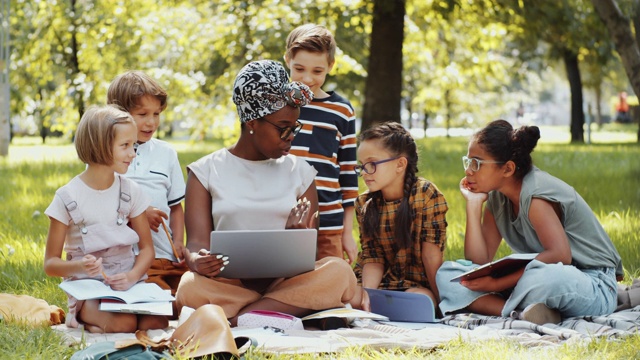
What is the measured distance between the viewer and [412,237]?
5062 millimetres

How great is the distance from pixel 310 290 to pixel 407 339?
26.8 inches

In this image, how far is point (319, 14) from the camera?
510 inches

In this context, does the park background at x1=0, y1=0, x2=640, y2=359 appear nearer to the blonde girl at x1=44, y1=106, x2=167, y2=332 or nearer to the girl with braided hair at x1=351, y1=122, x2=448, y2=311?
the girl with braided hair at x1=351, y1=122, x2=448, y2=311

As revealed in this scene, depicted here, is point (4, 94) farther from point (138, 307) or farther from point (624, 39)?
point (138, 307)

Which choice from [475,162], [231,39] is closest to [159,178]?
[475,162]

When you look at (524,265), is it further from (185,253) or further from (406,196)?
(185,253)

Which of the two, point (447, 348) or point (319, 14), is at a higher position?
point (319, 14)

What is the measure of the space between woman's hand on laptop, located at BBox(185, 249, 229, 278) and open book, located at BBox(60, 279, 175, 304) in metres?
0.27

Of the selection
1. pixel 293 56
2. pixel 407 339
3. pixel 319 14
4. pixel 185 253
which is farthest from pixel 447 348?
pixel 319 14

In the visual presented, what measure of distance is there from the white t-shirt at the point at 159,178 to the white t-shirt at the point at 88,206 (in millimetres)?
428

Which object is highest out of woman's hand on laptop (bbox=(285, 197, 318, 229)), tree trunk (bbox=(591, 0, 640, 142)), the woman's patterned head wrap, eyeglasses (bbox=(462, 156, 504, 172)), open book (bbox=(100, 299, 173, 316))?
tree trunk (bbox=(591, 0, 640, 142))

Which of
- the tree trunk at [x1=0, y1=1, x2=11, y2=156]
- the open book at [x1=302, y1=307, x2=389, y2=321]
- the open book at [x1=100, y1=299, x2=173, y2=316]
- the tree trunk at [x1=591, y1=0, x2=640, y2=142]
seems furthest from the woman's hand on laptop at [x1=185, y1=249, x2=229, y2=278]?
the tree trunk at [x1=0, y1=1, x2=11, y2=156]

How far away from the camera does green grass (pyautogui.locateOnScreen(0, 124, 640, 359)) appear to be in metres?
3.65

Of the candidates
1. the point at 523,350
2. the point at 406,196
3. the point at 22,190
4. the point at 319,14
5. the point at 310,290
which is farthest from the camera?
the point at 319,14
